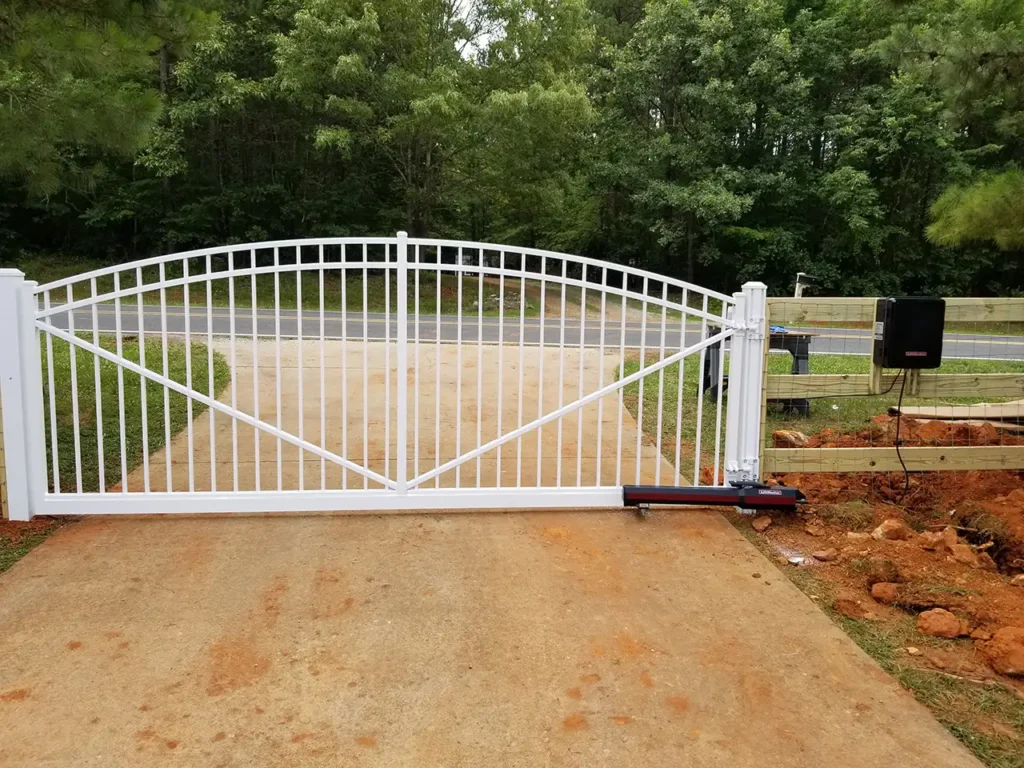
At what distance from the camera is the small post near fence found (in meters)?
4.87

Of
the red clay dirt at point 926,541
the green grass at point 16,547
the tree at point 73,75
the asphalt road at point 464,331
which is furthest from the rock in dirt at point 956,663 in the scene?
the asphalt road at point 464,331

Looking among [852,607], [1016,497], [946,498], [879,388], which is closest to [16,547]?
[852,607]

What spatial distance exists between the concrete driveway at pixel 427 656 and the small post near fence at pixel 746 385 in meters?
0.56

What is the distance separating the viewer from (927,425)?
271 inches

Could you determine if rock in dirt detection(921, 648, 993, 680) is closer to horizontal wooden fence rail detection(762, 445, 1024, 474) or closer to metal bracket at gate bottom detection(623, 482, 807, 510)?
metal bracket at gate bottom detection(623, 482, 807, 510)

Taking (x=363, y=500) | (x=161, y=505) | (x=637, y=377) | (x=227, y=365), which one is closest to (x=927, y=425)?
(x=637, y=377)

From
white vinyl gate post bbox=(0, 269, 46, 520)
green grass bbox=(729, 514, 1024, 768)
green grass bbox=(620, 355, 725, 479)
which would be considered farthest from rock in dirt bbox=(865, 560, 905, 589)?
white vinyl gate post bbox=(0, 269, 46, 520)

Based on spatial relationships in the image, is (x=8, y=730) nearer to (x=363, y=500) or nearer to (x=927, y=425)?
(x=363, y=500)

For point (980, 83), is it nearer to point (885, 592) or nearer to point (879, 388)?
point (879, 388)

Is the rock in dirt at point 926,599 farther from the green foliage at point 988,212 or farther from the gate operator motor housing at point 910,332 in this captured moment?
the green foliage at point 988,212

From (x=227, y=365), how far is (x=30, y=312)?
237 inches

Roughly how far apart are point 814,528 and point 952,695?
1829 millimetres

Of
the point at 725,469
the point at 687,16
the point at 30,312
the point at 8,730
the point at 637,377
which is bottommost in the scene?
the point at 8,730

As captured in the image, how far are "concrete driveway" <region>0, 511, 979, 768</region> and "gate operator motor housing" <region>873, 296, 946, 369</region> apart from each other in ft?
5.02
